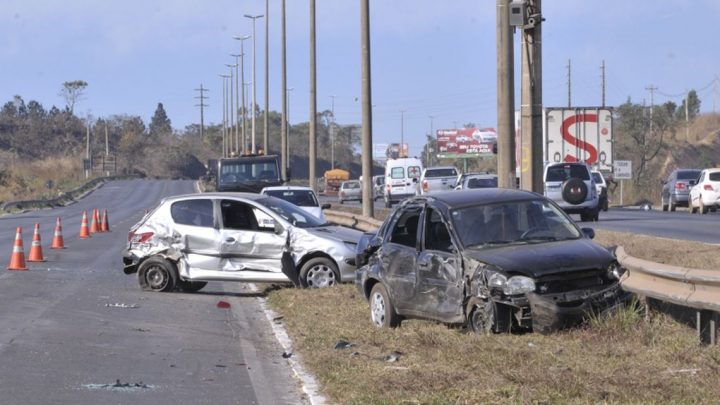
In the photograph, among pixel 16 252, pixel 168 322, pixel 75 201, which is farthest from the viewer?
pixel 75 201

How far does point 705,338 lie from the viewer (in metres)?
9.73

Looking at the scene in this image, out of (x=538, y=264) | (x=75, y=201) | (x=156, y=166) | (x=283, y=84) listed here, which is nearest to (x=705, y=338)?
(x=538, y=264)

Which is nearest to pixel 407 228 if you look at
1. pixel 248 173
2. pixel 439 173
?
pixel 248 173

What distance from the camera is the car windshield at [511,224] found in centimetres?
1130

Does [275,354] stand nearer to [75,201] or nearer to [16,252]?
[16,252]

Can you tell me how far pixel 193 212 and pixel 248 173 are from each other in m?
21.6

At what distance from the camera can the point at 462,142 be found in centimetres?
11975

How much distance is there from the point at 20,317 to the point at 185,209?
13.1 feet

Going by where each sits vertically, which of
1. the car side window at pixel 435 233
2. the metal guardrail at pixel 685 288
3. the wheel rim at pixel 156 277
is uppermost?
the car side window at pixel 435 233

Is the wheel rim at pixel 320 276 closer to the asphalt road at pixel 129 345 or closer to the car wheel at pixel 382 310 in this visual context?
the asphalt road at pixel 129 345

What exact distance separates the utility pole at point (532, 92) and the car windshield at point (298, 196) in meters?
11.0

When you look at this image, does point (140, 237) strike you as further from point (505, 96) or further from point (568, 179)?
point (568, 179)

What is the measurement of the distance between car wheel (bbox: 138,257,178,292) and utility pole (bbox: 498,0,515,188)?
5.42 m

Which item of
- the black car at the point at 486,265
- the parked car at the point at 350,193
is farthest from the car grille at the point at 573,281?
the parked car at the point at 350,193
